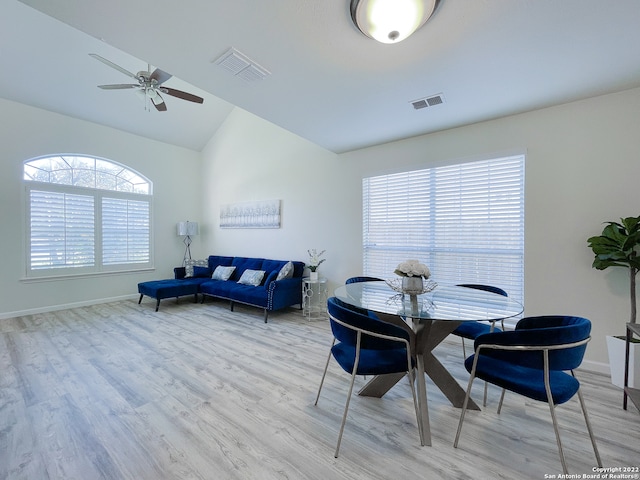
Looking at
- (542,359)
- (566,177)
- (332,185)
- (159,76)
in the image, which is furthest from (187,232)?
(566,177)

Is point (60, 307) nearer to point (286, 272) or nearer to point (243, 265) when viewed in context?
point (243, 265)

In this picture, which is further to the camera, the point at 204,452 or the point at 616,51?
the point at 616,51

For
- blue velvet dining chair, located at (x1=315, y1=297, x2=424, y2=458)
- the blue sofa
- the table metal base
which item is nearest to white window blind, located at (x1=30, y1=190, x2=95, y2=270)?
the blue sofa

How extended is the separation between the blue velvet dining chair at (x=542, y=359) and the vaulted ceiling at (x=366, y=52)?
1841 millimetres

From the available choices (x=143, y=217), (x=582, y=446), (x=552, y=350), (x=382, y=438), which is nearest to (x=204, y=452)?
(x=382, y=438)

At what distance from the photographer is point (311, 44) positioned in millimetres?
1912

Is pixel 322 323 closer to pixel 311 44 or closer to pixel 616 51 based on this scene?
pixel 311 44

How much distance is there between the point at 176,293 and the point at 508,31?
5.36 meters

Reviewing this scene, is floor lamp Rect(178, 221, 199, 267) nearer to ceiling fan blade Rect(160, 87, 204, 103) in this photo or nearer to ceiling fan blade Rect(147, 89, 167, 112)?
ceiling fan blade Rect(147, 89, 167, 112)

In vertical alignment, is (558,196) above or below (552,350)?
above

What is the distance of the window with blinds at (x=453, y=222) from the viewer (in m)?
3.00

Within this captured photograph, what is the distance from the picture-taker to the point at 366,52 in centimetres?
198

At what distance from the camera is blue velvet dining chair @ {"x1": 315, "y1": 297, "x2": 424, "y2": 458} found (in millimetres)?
1610

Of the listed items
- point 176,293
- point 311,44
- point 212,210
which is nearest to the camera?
point 311,44
